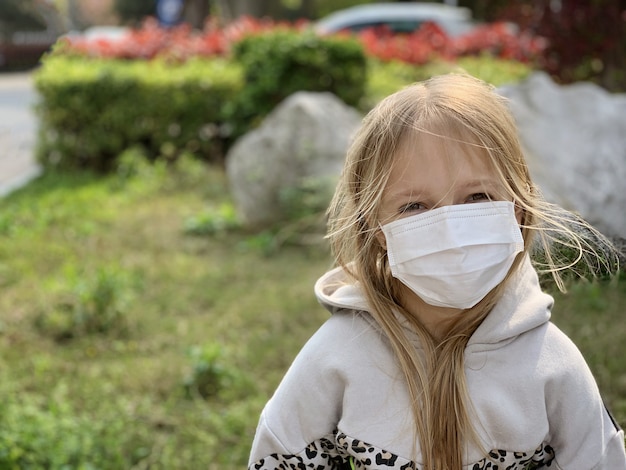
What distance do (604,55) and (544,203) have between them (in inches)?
218

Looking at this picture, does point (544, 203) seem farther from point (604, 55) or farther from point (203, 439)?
point (604, 55)

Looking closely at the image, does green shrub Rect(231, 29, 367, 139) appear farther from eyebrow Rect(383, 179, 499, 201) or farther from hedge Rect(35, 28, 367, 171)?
eyebrow Rect(383, 179, 499, 201)

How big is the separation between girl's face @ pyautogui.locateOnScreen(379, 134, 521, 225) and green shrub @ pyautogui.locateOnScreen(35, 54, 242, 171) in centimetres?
659

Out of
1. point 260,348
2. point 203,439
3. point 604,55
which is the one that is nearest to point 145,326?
point 260,348

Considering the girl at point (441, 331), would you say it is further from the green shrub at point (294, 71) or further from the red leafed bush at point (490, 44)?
the red leafed bush at point (490, 44)

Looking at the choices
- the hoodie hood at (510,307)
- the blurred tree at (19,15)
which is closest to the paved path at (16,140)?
the hoodie hood at (510,307)

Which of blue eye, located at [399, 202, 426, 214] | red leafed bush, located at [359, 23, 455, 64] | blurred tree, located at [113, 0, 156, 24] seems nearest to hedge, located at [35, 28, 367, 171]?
red leafed bush, located at [359, 23, 455, 64]

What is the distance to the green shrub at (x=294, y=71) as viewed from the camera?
7.47 meters

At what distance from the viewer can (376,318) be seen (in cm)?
169

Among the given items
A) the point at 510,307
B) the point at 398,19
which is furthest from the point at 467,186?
the point at 398,19

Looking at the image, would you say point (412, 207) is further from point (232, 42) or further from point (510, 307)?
point (232, 42)

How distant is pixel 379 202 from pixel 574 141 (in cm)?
321

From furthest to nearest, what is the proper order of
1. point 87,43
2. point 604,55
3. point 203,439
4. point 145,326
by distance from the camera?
point 87,43 < point 604,55 < point 145,326 < point 203,439

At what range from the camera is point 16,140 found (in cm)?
1106
